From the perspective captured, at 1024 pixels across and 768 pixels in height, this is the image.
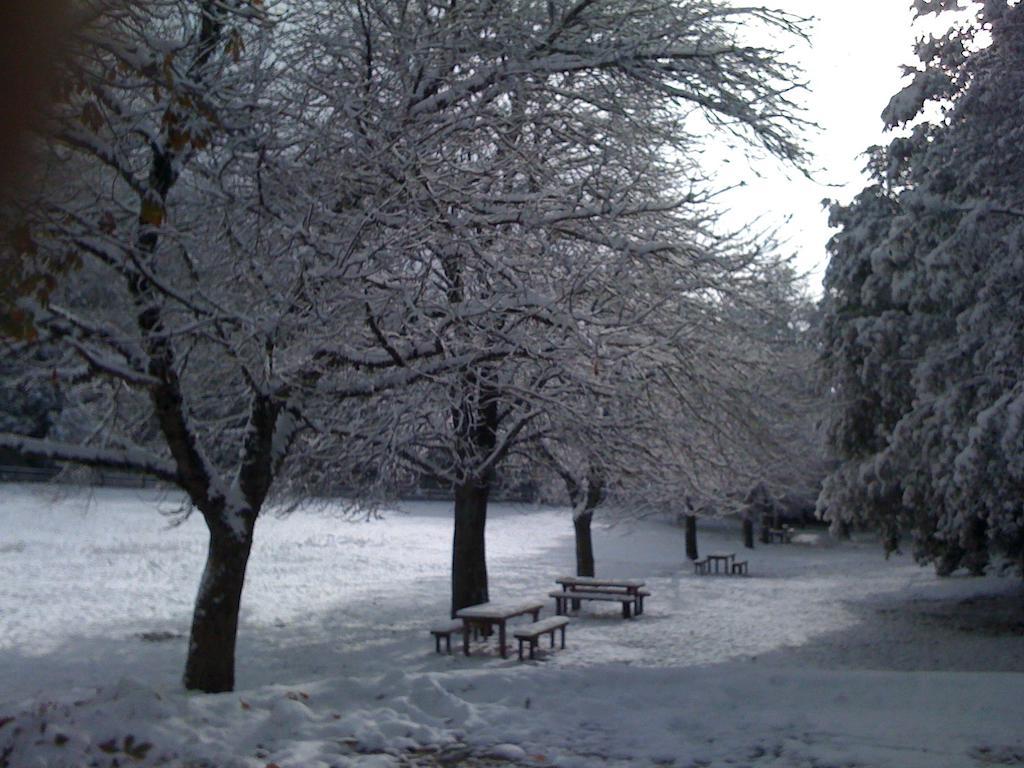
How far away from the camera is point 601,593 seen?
1886cm

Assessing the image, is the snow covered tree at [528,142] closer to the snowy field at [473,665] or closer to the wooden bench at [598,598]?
the snowy field at [473,665]

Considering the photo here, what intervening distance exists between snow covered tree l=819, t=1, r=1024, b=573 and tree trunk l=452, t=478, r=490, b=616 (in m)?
6.89

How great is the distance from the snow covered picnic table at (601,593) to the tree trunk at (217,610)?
10239mm

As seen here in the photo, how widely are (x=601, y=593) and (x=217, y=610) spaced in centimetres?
1132

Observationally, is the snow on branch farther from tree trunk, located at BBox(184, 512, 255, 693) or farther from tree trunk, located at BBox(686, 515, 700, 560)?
tree trunk, located at BBox(686, 515, 700, 560)

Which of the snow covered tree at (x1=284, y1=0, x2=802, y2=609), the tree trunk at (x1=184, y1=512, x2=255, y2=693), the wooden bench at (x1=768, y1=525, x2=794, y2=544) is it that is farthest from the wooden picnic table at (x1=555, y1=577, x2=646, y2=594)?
the wooden bench at (x1=768, y1=525, x2=794, y2=544)

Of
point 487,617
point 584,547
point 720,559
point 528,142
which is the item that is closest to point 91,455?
point 528,142

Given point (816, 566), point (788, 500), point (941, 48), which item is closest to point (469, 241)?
point (941, 48)

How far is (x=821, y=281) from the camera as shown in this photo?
20469 millimetres

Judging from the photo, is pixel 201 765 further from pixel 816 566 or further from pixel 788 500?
pixel 788 500

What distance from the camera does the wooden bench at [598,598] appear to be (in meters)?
18.2

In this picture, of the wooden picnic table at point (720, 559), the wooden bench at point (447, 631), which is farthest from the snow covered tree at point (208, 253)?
the wooden picnic table at point (720, 559)

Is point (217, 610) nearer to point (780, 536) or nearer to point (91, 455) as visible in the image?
point (91, 455)

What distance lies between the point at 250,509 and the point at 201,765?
2.89 meters
